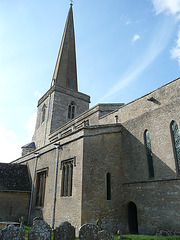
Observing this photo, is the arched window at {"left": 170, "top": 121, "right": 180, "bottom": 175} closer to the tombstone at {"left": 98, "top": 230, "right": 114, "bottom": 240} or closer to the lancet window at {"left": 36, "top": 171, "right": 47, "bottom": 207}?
the tombstone at {"left": 98, "top": 230, "right": 114, "bottom": 240}

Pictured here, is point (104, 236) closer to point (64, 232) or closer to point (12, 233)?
point (64, 232)

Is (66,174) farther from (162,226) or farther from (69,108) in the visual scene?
(69,108)

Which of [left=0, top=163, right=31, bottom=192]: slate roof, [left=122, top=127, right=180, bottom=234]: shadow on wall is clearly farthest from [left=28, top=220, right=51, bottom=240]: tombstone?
[left=0, top=163, right=31, bottom=192]: slate roof

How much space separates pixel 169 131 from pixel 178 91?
→ 2.35m

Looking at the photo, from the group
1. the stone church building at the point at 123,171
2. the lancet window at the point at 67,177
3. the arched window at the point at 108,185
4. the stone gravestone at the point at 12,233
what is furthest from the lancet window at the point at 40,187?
the stone gravestone at the point at 12,233

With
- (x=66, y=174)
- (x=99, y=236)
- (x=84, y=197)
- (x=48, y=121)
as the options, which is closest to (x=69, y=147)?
(x=66, y=174)

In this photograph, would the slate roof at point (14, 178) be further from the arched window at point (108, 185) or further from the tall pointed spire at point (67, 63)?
the tall pointed spire at point (67, 63)

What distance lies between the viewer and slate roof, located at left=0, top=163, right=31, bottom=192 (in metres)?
17.0

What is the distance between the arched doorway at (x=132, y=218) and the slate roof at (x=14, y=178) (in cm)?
918

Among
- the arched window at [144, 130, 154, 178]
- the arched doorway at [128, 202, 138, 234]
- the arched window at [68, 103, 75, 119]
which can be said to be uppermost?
the arched window at [68, 103, 75, 119]

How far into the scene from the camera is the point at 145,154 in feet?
40.8

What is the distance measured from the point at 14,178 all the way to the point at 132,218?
11069mm

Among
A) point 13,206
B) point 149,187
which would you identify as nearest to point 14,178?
point 13,206

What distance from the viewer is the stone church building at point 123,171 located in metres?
10.9
